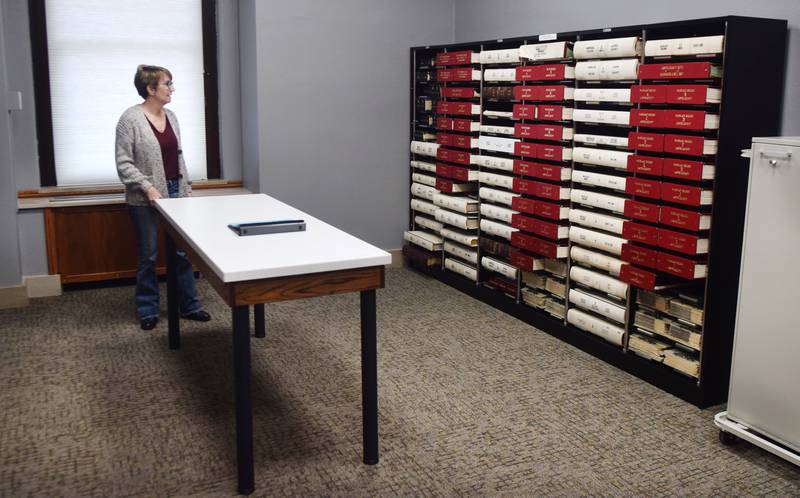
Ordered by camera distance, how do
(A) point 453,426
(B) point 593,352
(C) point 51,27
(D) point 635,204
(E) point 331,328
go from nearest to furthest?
(A) point 453,426, (D) point 635,204, (B) point 593,352, (E) point 331,328, (C) point 51,27

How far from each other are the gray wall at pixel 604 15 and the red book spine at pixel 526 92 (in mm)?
522

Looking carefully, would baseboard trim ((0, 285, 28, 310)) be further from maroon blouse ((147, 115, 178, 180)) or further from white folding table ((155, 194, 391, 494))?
white folding table ((155, 194, 391, 494))

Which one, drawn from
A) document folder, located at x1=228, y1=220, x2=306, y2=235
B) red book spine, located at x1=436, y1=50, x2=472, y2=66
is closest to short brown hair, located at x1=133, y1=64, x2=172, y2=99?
document folder, located at x1=228, y1=220, x2=306, y2=235

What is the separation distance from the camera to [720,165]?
2846 mm

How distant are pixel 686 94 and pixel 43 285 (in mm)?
3747

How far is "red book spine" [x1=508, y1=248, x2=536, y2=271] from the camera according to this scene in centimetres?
393

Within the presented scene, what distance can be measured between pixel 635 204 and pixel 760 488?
4.12 ft

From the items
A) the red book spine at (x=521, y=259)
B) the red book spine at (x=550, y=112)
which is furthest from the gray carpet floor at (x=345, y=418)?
the red book spine at (x=550, y=112)

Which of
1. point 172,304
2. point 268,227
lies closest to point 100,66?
point 172,304

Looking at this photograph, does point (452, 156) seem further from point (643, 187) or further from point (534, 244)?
point (643, 187)

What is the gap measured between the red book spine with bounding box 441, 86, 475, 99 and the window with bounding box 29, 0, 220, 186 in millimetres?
1620

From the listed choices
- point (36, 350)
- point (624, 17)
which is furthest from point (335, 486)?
point (624, 17)

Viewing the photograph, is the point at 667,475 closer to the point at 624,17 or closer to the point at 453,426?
the point at 453,426

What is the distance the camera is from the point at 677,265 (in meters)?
3.01
